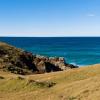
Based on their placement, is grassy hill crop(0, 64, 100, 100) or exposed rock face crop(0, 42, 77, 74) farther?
exposed rock face crop(0, 42, 77, 74)

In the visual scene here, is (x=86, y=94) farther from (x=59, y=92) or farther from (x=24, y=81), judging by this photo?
(x=24, y=81)

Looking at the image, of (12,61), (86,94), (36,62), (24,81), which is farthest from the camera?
(36,62)

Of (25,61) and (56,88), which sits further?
(25,61)

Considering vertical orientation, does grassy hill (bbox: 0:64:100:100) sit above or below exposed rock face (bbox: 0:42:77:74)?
above

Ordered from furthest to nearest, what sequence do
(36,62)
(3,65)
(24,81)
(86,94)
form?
1. (36,62)
2. (3,65)
3. (24,81)
4. (86,94)

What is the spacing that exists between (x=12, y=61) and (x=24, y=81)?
1162 inches

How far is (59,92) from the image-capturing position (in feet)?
103

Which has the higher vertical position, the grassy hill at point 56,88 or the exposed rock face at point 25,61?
the grassy hill at point 56,88

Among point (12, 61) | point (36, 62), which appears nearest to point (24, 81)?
point (12, 61)

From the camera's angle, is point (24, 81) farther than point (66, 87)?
Yes

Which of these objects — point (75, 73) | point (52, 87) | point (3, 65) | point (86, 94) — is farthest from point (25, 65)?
point (86, 94)

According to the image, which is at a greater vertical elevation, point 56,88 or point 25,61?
point 56,88

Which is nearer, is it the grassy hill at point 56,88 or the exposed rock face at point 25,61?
the grassy hill at point 56,88

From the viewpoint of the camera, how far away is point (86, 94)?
28.7 m
